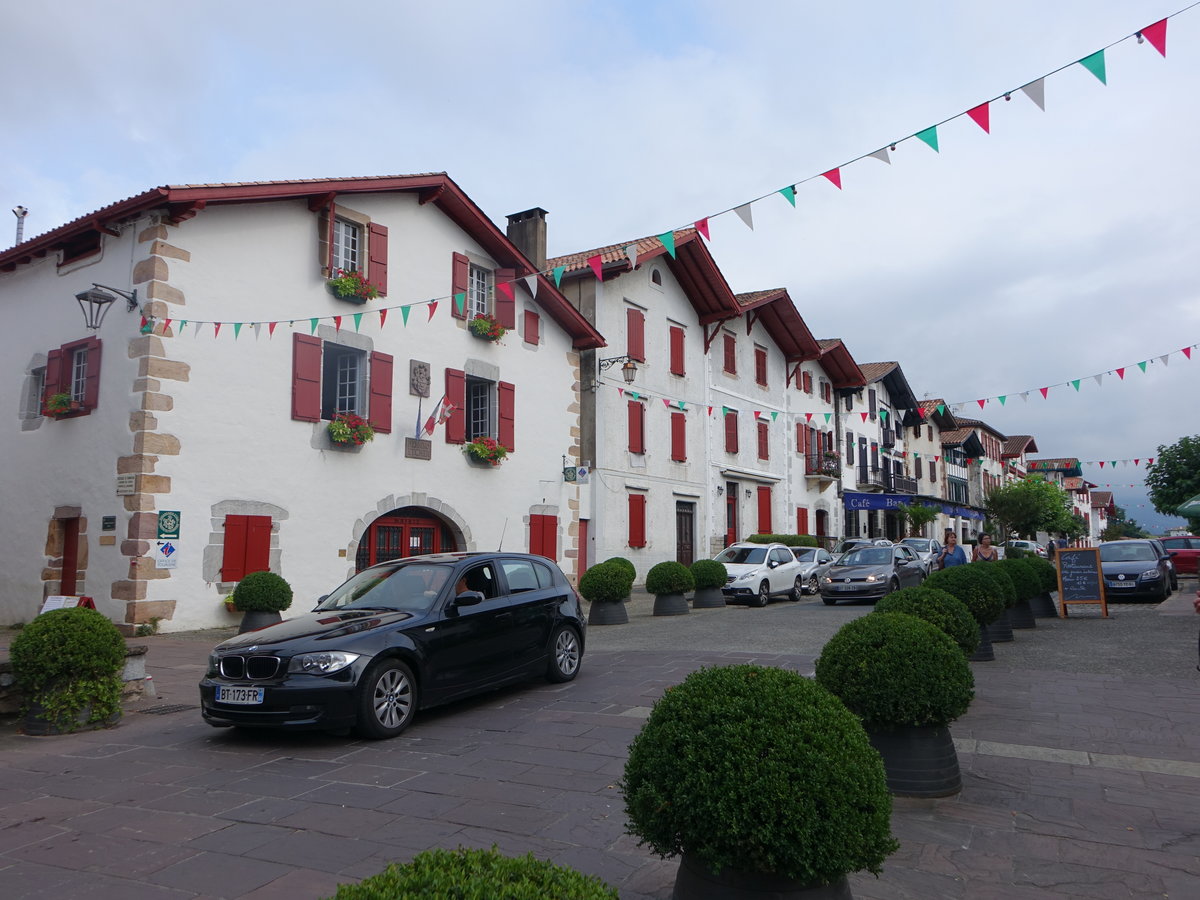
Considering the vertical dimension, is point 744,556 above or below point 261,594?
above

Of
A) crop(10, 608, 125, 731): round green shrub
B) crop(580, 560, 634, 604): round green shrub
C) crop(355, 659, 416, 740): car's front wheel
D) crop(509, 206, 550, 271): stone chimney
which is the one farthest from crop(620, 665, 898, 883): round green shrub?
crop(509, 206, 550, 271): stone chimney

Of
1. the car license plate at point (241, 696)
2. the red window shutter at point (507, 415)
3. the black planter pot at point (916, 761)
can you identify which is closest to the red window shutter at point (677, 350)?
the red window shutter at point (507, 415)

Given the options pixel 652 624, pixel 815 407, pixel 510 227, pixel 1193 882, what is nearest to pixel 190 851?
pixel 1193 882

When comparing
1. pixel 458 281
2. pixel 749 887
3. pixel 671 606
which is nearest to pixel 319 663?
pixel 749 887

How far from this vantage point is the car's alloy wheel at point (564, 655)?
30.6 feet

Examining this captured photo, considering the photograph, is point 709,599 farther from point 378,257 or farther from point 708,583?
point 378,257

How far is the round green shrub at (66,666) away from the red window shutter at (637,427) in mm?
18953

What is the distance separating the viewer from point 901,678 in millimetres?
5215

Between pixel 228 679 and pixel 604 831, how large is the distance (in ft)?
12.2

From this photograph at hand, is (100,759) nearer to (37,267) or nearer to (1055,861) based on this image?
(1055,861)

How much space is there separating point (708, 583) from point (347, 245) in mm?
10670

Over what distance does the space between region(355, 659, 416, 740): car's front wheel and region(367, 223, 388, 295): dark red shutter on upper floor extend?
12017 millimetres

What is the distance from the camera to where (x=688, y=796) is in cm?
316

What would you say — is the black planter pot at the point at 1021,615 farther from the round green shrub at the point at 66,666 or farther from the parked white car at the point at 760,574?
the round green shrub at the point at 66,666
